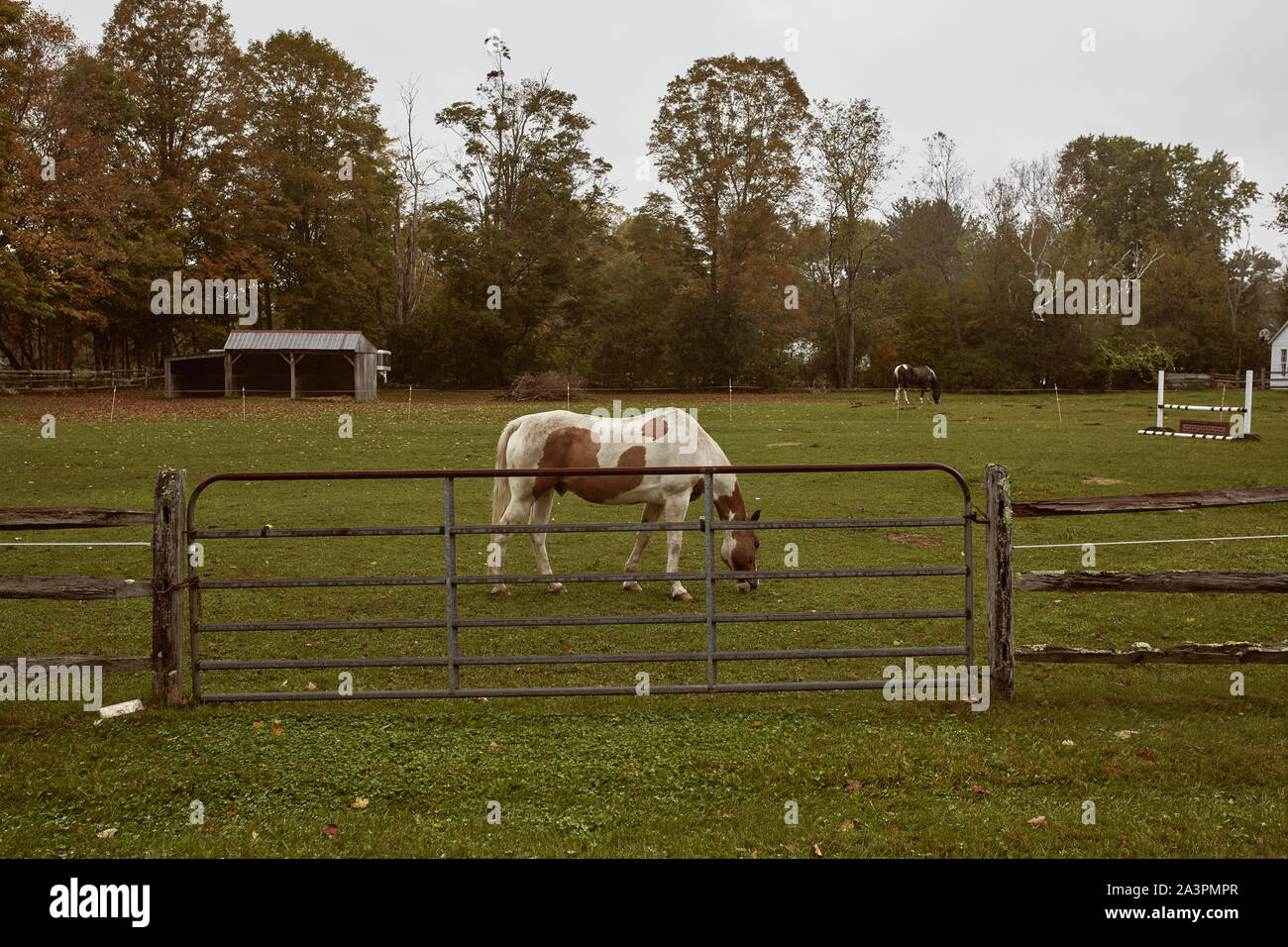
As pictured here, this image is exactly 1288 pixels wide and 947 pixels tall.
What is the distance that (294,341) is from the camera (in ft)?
147

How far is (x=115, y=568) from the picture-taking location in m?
11.2

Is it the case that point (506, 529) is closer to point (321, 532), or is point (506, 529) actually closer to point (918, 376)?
point (321, 532)

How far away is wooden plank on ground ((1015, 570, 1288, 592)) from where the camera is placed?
6438 mm

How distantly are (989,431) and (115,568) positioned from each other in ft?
73.0

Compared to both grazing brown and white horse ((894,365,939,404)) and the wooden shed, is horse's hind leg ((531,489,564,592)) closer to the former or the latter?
grazing brown and white horse ((894,365,939,404))

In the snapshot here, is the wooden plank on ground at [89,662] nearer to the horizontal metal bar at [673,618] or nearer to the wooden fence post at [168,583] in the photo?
the wooden fence post at [168,583]

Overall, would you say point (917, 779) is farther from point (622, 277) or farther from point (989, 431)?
point (622, 277)

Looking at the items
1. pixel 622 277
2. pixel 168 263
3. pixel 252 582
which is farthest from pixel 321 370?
pixel 252 582

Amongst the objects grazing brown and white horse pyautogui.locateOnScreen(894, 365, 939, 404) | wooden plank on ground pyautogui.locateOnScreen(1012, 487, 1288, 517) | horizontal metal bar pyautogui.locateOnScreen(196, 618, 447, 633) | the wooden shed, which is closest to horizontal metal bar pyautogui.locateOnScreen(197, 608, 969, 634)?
horizontal metal bar pyautogui.locateOnScreen(196, 618, 447, 633)

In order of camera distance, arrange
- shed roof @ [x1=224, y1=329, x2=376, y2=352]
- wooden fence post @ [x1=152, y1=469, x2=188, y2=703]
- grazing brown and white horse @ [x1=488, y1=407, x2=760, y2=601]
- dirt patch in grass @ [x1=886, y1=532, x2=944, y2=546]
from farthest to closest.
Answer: shed roof @ [x1=224, y1=329, x2=376, y2=352]
dirt patch in grass @ [x1=886, y1=532, x2=944, y2=546]
grazing brown and white horse @ [x1=488, y1=407, x2=760, y2=601]
wooden fence post @ [x1=152, y1=469, x2=188, y2=703]

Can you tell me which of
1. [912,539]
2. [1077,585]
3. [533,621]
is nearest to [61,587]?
[533,621]

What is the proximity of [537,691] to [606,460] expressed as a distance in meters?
4.31

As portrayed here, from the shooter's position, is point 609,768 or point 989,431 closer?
point 609,768

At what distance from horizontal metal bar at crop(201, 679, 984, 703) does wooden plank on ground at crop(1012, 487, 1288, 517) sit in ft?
4.27
